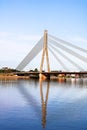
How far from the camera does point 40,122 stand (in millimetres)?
15445

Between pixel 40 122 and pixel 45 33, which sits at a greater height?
pixel 45 33

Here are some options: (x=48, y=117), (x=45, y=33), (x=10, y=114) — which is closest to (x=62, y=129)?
(x=48, y=117)

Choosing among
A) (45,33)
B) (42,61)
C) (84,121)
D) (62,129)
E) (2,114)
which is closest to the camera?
(62,129)

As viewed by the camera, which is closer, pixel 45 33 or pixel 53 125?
pixel 53 125

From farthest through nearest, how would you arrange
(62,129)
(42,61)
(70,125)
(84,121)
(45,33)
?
(45,33) → (42,61) → (84,121) → (70,125) → (62,129)

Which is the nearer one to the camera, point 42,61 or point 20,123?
point 20,123

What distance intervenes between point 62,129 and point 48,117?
3.05m

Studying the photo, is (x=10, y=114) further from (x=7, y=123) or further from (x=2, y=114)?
(x=7, y=123)

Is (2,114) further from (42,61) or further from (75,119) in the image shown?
(42,61)

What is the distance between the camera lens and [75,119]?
16.6 meters

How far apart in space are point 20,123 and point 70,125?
80.6 inches

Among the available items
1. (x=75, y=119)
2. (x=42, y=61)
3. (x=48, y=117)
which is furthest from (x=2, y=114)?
(x=42, y=61)

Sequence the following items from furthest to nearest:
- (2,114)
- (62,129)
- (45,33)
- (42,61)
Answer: (45,33)
(42,61)
(2,114)
(62,129)

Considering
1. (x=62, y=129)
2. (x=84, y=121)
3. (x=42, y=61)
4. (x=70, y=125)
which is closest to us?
(x=62, y=129)
